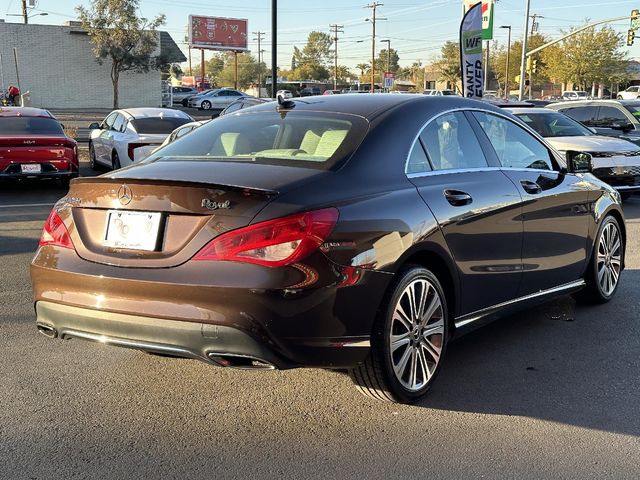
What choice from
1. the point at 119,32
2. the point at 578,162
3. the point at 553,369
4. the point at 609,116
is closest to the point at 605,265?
the point at 578,162

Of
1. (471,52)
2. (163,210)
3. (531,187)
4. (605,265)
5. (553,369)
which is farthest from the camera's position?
(471,52)

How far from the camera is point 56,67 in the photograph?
40812mm

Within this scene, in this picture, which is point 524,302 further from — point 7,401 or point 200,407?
point 7,401

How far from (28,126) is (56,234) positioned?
9.36m

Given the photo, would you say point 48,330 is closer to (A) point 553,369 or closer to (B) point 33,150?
(A) point 553,369

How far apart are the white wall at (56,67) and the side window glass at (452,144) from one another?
40.1 meters

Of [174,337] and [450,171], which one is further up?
[450,171]

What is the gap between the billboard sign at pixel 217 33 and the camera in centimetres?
6141

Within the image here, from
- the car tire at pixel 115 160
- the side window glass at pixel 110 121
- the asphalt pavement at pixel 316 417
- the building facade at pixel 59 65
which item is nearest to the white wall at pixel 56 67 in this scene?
the building facade at pixel 59 65

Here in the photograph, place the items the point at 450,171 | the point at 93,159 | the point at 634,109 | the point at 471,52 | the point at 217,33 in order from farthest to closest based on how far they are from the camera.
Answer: the point at 217,33
the point at 93,159
the point at 634,109
the point at 471,52
the point at 450,171

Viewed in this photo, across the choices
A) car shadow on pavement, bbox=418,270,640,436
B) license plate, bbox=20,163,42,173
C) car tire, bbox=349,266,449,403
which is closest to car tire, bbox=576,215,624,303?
car shadow on pavement, bbox=418,270,640,436

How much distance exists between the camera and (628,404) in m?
3.88

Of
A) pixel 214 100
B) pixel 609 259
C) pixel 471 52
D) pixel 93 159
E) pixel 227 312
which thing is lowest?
pixel 93 159

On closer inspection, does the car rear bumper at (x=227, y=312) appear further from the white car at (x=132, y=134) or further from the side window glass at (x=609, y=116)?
the side window glass at (x=609, y=116)
